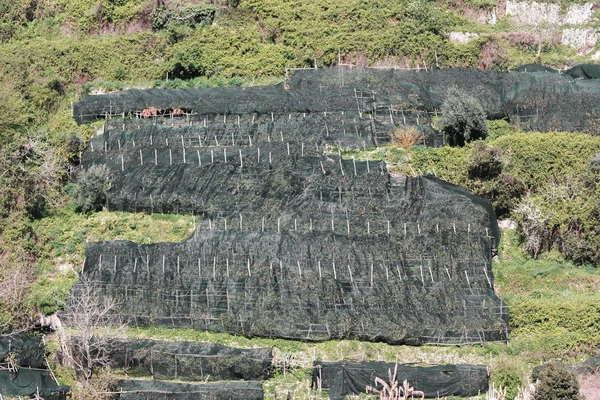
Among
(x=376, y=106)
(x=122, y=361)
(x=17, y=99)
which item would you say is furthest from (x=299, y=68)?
(x=122, y=361)

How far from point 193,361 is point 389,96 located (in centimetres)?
1523

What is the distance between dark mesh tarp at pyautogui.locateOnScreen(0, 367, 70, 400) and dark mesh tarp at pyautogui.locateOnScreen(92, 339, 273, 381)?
183 cm

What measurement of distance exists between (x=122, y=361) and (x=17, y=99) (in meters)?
15.0

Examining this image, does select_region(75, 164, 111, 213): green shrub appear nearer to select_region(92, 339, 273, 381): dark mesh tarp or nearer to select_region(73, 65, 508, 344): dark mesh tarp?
select_region(73, 65, 508, 344): dark mesh tarp

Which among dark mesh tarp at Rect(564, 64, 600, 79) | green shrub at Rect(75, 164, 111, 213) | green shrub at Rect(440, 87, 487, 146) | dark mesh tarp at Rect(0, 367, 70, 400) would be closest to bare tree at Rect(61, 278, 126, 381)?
dark mesh tarp at Rect(0, 367, 70, 400)

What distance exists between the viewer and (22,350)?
32.5 metres

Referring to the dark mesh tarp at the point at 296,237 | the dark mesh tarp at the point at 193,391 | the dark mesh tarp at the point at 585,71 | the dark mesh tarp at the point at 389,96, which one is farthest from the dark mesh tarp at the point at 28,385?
the dark mesh tarp at the point at 585,71

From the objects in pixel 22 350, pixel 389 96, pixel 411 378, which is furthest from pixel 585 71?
pixel 22 350

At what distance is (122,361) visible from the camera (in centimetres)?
3288

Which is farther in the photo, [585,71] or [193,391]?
[585,71]

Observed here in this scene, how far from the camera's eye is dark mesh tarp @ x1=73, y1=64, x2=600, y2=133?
4238 centimetres

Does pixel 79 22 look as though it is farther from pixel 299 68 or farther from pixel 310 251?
pixel 310 251

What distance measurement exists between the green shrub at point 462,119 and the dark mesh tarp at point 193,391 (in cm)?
1353

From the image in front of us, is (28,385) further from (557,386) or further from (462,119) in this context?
(462,119)
